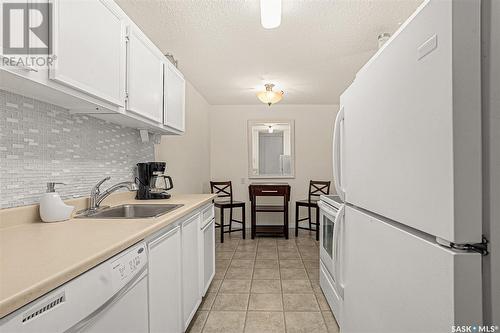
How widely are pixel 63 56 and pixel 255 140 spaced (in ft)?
14.1

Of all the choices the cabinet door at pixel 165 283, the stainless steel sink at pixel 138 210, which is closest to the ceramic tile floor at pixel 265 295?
the cabinet door at pixel 165 283

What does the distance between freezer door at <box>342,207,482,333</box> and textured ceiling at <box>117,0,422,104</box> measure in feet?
5.24

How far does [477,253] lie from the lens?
25.2 inches

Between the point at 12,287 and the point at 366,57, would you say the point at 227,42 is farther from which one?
the point at 12,287

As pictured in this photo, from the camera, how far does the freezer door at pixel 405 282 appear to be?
638 mm

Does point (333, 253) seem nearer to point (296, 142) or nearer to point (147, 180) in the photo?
point (147, 180)

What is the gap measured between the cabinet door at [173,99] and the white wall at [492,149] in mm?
2048

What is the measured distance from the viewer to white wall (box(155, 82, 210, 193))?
10.4ft

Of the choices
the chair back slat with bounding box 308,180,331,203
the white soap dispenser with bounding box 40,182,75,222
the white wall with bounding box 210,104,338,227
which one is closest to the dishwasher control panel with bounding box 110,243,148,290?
the white soap dispenser with bounding box 40,182,75,222

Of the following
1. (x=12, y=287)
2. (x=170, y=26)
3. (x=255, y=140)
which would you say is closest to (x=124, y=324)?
(x=12, y=287)

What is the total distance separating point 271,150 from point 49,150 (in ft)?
13.4

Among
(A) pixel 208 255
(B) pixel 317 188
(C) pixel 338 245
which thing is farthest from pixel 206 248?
(B) pixel 317 188

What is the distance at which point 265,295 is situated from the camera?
2436 mm
